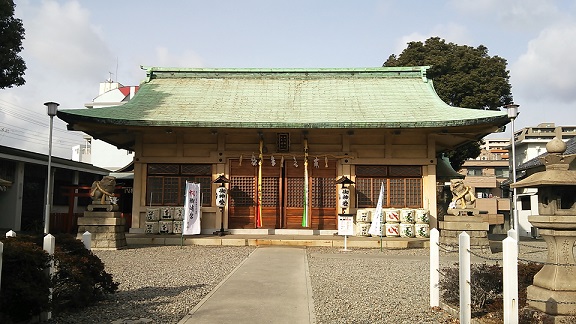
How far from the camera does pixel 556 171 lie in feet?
20.1

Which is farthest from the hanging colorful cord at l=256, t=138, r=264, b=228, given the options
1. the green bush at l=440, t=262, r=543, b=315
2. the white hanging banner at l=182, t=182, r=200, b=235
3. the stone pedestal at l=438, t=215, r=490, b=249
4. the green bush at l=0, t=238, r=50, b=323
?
the green bush at l=0, t=238, r=50, b=323

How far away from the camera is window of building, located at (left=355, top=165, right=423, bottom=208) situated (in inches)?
699

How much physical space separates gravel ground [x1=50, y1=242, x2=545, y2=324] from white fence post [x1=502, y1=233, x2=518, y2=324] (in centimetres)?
134

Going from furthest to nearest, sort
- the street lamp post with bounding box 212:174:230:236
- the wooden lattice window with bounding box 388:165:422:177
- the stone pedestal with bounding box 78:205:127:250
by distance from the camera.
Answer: the wooden lattice window with bounding box 388:165:422:177
the street lamp post with bounding box 212:174:230:236
the stone pedestal with bounding box 78:205:127:250

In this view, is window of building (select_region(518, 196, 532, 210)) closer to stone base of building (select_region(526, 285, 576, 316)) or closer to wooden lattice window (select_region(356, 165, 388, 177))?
wooden lattice window (select_region(356, 165, 388, 177))

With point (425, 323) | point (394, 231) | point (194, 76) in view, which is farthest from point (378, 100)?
point (425, 323)

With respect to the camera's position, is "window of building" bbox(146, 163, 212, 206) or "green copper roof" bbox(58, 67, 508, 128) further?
"window of building" bbox(146, 163, 212, 206)

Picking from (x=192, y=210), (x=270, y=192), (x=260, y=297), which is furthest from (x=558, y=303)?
(x=270, y=192)

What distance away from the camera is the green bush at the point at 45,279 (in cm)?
542

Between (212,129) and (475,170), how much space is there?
50.0 meters

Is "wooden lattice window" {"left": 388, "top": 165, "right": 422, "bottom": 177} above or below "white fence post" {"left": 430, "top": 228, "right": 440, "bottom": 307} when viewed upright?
above

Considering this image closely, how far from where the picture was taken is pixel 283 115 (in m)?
17.4

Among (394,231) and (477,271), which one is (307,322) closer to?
(477,271)

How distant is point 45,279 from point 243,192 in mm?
12186
